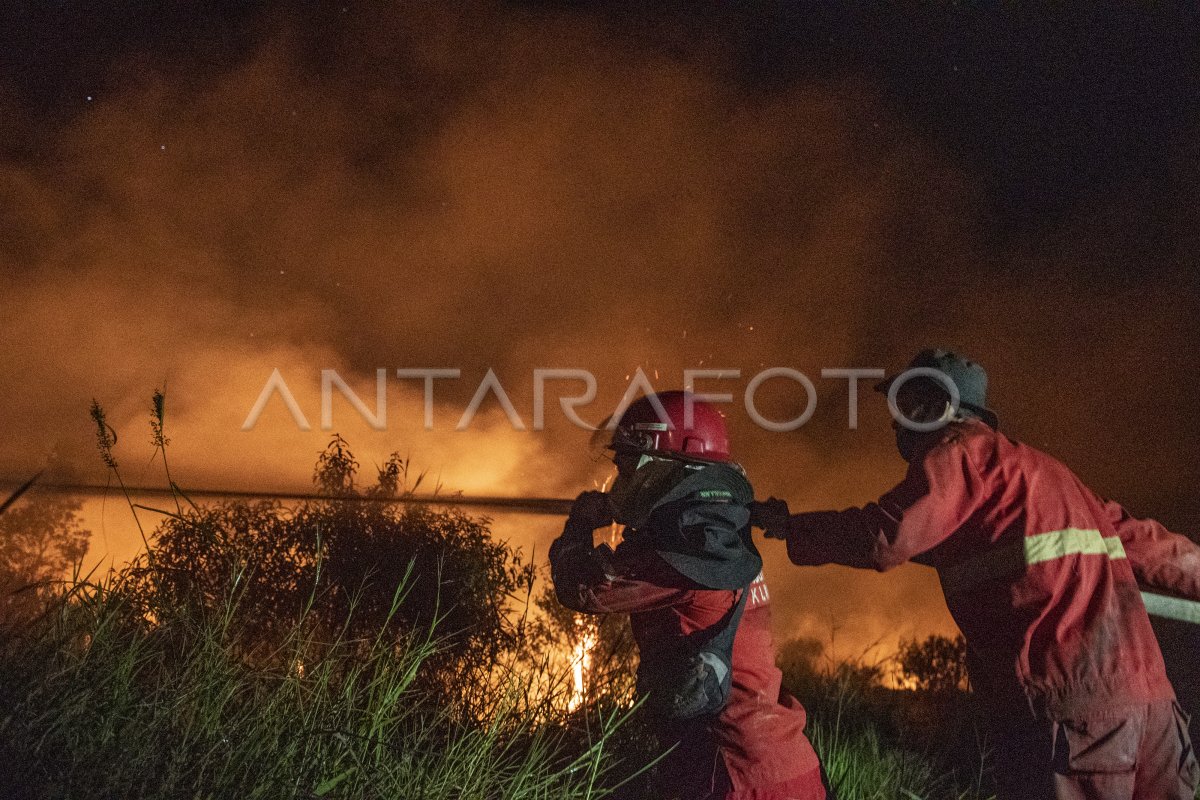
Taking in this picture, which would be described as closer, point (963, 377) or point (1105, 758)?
point (1105, 758)

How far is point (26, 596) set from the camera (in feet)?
8.75

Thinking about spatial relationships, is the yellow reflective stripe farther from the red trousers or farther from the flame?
the flame

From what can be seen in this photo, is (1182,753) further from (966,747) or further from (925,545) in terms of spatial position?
(966,747)

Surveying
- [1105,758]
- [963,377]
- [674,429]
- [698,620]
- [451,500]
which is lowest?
[1105,758]

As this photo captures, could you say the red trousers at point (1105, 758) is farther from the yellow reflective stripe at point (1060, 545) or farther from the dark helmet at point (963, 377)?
the dark helmet at point (963, 377)

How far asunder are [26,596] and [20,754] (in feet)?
2.95

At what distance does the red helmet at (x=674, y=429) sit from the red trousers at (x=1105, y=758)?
1353mm

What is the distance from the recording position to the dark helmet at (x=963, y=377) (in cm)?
329

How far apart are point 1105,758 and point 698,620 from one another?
135 cm

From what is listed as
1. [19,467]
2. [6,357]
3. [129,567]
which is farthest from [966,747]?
[6,357]

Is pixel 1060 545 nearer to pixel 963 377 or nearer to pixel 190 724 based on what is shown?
pixel 963 377

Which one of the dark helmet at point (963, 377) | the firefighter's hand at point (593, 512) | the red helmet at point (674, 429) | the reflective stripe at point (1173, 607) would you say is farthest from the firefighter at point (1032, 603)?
the reflective stripe at point (1173, 607)

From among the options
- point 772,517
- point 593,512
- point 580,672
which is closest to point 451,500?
point 580,672

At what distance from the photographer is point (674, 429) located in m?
3.16
